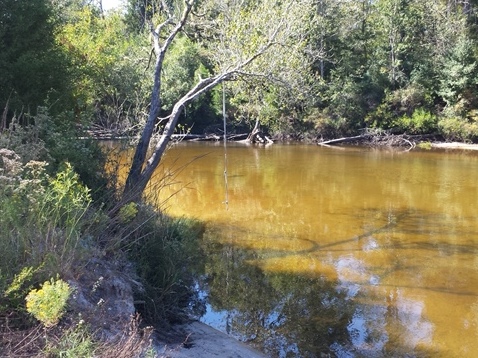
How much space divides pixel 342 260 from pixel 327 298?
169 cm

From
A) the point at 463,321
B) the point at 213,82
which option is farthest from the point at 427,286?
the point at 213,82

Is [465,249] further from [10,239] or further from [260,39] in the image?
[10,239]

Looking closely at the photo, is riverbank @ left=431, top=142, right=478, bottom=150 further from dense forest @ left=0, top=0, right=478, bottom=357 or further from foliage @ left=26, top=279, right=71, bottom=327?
foliage @ left=26, top=279, right=71, bottom=327

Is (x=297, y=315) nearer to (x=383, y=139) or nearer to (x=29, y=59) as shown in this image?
(x=29, y=59)

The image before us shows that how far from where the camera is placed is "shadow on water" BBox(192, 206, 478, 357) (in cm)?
549

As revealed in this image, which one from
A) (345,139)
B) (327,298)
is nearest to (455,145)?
(345,139)

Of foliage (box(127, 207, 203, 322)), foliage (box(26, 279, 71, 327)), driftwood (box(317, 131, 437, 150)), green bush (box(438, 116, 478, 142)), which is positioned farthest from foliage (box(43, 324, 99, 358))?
green bush (box(438, 116, 478, 142))

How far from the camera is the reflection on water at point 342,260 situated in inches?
225

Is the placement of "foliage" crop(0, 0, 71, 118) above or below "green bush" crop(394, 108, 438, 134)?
above

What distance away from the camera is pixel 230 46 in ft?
28.5

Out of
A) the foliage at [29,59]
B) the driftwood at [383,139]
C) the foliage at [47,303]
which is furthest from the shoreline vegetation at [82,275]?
the driftwood at [383,139]

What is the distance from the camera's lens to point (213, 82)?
8.27 metres

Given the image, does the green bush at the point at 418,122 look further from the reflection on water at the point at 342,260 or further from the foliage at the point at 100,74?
the foliage at the point at 100,74

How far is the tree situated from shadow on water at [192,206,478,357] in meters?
2.22
